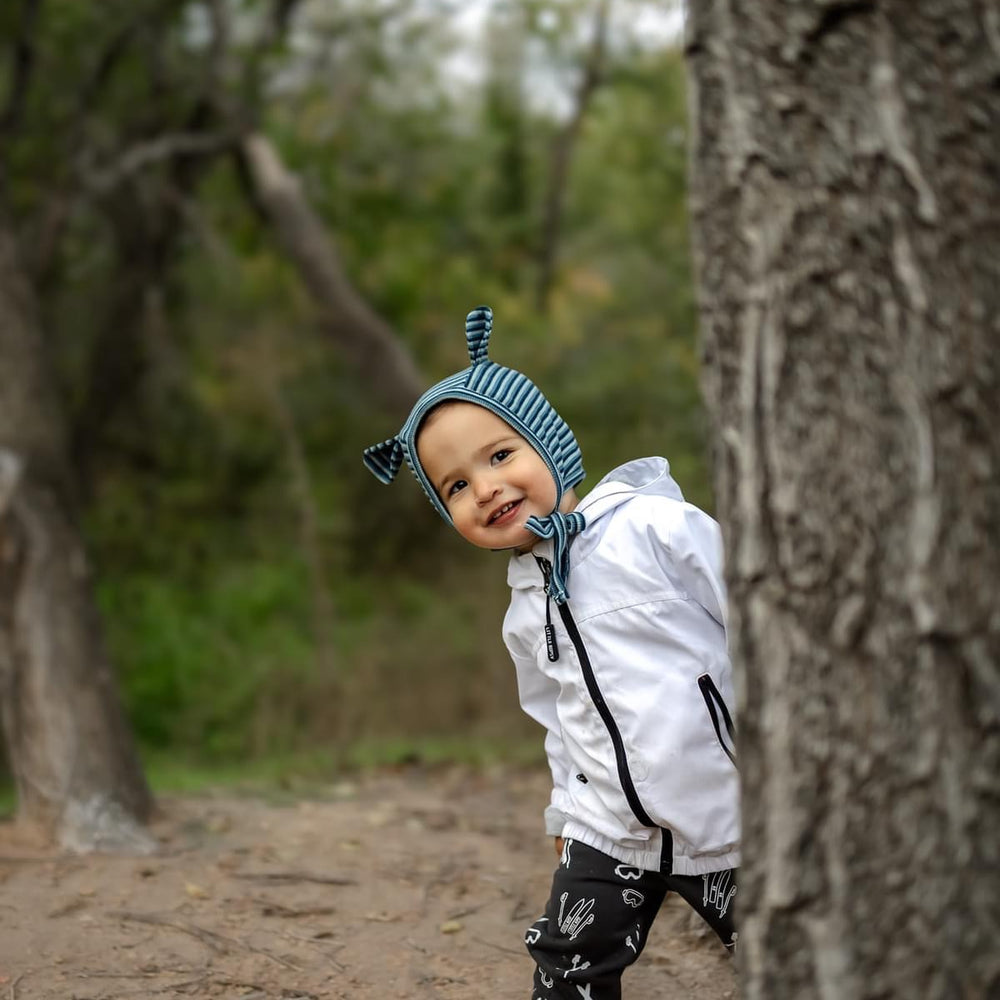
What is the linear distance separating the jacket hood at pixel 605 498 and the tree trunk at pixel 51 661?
2.31 m

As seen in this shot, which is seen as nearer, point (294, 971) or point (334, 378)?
point (294, 971)

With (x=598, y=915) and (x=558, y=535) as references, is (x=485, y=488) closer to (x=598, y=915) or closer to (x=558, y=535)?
(x=558, y=535)

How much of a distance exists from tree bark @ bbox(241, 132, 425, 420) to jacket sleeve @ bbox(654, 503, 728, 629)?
781cm

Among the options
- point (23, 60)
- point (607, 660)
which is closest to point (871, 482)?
point (607, 660)

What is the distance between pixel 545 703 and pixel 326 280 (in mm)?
8053

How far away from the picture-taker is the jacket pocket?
2.70 m

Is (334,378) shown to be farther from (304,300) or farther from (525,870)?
(525,870)

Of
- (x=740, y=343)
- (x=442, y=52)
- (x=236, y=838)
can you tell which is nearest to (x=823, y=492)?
(x=740, y=343)

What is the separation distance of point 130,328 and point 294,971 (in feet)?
29.5

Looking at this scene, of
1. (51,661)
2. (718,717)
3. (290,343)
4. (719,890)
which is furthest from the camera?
(290,343)

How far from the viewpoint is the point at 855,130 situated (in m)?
1.84

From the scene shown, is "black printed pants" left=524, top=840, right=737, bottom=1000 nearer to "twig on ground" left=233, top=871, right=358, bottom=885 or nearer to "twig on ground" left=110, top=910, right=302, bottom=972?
"twig on ground" left=110, top=910, right=302, bottom=972

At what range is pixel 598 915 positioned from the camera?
275 cm

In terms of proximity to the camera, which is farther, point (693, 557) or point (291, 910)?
point (291, 910)
